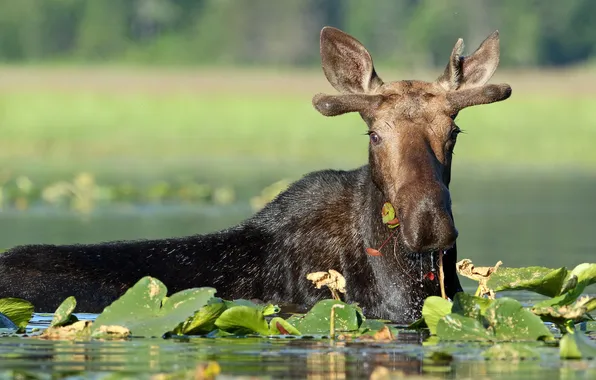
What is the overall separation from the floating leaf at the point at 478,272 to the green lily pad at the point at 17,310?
272cm

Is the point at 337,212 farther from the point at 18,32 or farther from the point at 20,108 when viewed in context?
the point at 18,32

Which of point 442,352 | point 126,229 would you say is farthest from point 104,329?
point 126,229

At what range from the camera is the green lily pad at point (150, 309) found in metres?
8.62

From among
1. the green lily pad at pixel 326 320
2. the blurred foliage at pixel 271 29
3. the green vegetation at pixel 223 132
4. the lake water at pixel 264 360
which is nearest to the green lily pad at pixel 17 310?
the lake water at pixel 264 360

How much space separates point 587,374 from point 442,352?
1.08 meters

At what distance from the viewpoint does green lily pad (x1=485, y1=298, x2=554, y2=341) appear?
8531mm

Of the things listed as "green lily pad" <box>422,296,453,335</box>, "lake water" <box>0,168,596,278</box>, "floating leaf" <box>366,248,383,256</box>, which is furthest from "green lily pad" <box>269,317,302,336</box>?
"lake water" <box>0,168,596,278</box>

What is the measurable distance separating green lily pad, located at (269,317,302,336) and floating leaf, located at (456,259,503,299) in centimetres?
109

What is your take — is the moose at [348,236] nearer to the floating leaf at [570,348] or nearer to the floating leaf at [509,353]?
the floating leaf at [509,353]

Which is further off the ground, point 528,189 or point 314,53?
point 314,53

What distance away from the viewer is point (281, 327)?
8906 mm

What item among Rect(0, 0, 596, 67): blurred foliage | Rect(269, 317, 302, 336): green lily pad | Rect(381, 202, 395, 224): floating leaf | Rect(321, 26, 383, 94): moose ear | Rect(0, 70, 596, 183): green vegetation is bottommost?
Rect(269, 317, 302, 336): green lily pad

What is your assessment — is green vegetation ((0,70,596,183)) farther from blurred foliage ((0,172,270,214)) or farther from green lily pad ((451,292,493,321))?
green lily pad ((451,292,493,321))

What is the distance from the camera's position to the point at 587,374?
291 inches
